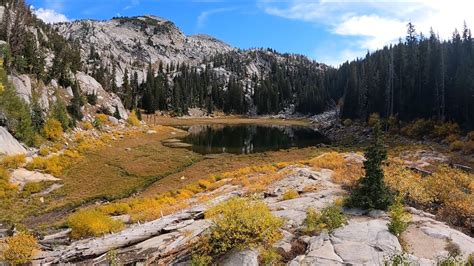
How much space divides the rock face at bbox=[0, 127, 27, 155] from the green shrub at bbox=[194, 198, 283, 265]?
37.6 meters

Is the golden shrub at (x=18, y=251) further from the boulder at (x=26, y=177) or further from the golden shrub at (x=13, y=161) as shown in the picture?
the golden shrub at (x=13, y=161)

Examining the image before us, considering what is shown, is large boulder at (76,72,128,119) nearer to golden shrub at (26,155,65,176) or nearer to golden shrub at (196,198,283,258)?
golden shrub at (26,155,65,176)

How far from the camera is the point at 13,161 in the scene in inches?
1583

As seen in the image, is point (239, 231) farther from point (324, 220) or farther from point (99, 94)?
point (99, 94)

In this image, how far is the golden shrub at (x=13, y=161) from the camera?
39.2m

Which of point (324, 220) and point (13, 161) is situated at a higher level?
point (324, 220)

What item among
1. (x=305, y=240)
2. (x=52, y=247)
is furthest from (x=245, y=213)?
(x=52, y=247)

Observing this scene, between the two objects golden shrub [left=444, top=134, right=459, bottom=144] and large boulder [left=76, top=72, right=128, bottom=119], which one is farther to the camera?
large boulder [left=76, top=72, right=128, bottom=119]

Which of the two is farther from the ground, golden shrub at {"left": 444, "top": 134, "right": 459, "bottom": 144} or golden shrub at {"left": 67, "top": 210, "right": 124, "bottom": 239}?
golden shrub at {"left": 444, "top": 134, "right": 459, "bottom": 144}

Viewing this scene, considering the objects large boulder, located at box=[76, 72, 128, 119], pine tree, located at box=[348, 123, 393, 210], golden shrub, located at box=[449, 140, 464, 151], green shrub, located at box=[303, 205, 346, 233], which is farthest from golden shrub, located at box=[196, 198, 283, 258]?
large boulder, located at box=[76, 72, 128, 119]

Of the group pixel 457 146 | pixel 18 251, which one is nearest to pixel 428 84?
pixel 457 146

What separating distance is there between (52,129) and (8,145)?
13.0 metres

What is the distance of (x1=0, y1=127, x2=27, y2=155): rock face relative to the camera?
138ft

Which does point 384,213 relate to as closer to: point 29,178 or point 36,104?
point 29,178
